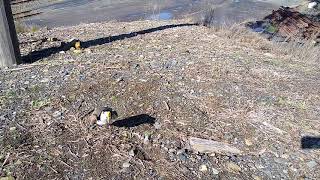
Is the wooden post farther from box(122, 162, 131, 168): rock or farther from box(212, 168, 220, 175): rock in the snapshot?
box(212, 168, 220, 175): rock

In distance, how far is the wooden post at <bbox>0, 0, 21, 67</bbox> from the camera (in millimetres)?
3902

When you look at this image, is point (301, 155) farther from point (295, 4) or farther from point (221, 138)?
point (295, 4)

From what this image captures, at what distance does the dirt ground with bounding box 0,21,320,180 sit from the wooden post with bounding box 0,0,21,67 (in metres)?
0.15

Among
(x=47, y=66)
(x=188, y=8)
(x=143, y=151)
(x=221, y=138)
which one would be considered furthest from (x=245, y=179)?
(x=188, y=8)

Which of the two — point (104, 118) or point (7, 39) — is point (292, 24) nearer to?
point (7, 39)

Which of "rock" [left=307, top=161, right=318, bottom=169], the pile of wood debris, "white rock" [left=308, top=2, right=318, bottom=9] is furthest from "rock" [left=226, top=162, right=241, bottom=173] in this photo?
"white rock" [left=308, top=2, right=318, bottom=9]

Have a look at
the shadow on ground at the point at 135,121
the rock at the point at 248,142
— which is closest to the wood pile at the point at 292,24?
the rock at the point at 248,142

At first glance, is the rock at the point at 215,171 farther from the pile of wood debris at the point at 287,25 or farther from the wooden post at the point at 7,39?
the pile of wood debris at the point at 287,25

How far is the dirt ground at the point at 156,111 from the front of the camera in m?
2.69

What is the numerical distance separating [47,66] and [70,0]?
9.15 meters

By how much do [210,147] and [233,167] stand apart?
0.25 metres

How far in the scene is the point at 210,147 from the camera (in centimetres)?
289

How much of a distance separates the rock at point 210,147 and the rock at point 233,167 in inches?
5.6

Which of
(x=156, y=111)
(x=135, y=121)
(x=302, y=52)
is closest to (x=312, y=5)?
(x=302, y=52)
